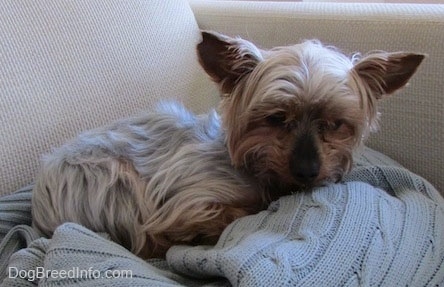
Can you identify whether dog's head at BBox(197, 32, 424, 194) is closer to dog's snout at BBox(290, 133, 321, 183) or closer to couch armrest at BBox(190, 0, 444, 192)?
dog's snout at BBox(290, 133, 321, 183)

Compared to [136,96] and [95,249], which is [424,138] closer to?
[136,96]

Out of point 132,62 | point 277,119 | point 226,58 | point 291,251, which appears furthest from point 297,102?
point 132,62

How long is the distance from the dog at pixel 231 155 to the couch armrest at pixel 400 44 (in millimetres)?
167

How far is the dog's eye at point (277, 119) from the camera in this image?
1257mm

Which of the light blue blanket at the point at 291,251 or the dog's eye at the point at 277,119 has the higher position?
the dog's eye at the point at 277,119

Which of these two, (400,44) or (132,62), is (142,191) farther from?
(400,44)

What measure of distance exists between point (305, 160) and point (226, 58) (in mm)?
279

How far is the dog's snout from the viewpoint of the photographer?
120 cm

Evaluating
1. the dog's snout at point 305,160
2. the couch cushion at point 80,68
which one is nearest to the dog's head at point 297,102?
the dog's snout at point 305,160

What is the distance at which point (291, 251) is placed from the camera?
3.22 feet

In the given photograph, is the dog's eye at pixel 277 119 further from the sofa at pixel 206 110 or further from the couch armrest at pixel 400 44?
the couch armrest at pixel 400 44

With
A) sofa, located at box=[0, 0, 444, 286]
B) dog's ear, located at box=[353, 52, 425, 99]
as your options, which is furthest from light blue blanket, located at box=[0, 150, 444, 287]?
dog's ear, located at box=[353, 52, 425, 99]

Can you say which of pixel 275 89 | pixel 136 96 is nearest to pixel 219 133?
pixel 275 89

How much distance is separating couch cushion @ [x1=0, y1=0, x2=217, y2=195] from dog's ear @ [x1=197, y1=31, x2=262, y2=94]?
15.1 inches
